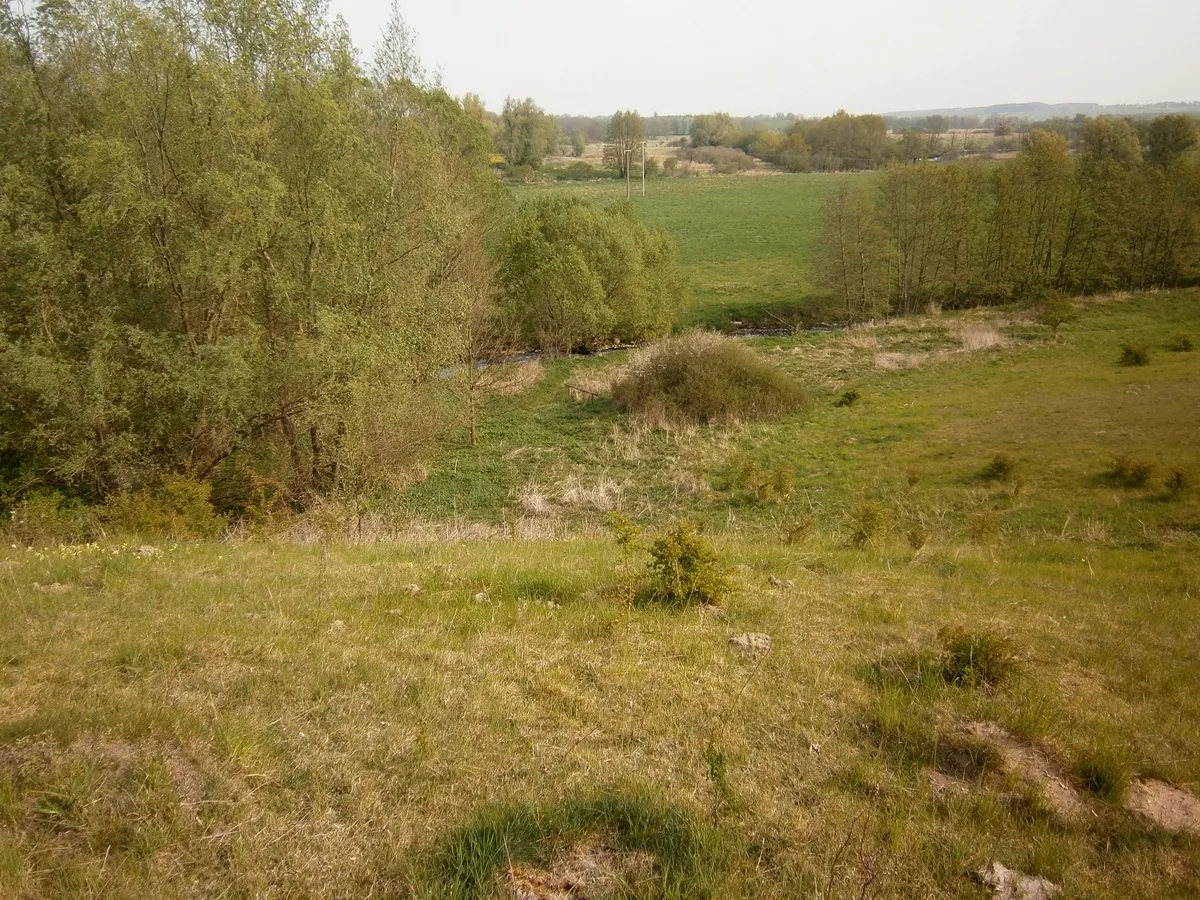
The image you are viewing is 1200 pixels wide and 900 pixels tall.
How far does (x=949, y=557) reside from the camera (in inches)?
393

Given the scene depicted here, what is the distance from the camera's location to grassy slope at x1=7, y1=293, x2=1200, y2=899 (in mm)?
3246

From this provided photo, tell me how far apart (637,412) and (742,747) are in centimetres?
2154

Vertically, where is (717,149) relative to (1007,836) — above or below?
above


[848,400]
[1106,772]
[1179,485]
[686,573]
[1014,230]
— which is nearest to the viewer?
[1106,772]

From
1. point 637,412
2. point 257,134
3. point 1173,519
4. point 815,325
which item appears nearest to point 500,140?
point 815,325

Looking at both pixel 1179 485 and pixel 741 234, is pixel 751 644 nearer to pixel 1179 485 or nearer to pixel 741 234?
pixel 1179 485

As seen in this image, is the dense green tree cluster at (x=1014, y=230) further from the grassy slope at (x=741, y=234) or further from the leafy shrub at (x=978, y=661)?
the leafy shrub at (x=978, y=661)

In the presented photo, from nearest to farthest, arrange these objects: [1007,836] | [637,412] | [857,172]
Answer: [1007,836]
[637,412]
[857,172]

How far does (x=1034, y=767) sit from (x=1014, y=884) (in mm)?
1172

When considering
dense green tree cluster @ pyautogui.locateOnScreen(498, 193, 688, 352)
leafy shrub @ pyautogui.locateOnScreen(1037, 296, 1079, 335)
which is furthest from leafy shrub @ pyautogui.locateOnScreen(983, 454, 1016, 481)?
dense green tree cluster @ pyautogui.locateOnScreen(498, 193, 688, 352)

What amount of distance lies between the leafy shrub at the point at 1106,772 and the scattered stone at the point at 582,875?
2713 mm

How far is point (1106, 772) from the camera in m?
4.03

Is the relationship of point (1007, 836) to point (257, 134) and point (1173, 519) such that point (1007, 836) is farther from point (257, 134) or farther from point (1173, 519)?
point (257, 134)

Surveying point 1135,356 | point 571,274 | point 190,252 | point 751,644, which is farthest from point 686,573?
point 571,274
